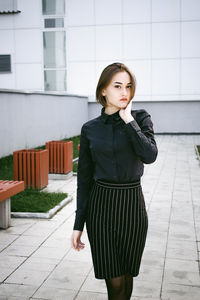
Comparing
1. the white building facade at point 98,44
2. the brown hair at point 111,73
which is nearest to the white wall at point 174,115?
the white building facade at point 98,44

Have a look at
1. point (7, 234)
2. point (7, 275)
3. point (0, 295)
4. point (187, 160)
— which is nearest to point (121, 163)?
point (0, 295)

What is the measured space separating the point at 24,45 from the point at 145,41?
6927 millimetres

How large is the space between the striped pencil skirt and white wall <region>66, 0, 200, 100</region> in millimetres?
21157

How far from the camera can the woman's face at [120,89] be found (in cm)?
271

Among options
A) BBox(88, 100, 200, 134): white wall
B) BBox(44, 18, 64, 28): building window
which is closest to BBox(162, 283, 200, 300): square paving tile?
BBox(88, 100, 200, 134): white wall

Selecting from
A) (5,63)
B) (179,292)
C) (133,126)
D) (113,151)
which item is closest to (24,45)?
(5,63)

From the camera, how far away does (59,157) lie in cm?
1048

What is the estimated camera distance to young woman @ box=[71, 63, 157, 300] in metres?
2.74

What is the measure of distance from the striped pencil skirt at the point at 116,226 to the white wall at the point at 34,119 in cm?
988

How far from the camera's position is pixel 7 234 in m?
5.99

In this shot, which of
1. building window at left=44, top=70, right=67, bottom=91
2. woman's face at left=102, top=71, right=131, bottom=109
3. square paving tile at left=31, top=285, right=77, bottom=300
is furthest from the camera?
building window at left=44, top=70, right=67, bottom=91

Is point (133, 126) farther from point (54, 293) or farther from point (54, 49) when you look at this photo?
point (54, 49)

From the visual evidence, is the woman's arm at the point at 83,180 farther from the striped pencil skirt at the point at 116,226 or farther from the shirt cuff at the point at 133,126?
the shirt cuff at the point at 133,126

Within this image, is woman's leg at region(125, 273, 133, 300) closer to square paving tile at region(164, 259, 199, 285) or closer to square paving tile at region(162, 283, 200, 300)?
square paving tile at region(162, 283, 200, 300)
